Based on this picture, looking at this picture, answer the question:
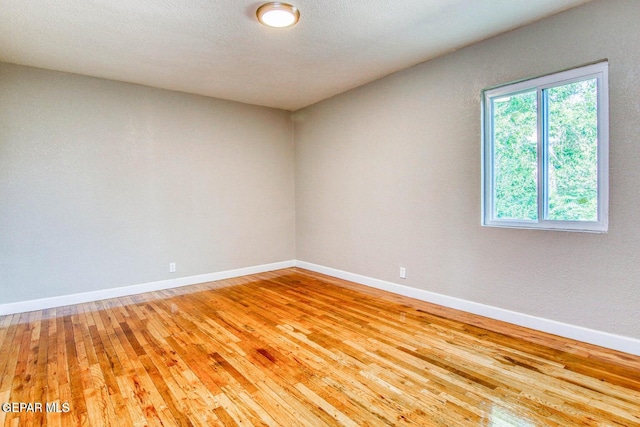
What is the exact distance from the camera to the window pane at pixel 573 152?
2.63 metres

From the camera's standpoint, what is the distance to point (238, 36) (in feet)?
9.86

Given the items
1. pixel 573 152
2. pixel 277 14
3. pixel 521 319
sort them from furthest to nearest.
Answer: pixel 521 319 → pixel 573 152 → pixel 277 14

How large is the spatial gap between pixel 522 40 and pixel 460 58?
1.85ft

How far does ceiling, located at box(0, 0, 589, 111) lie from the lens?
2.56m

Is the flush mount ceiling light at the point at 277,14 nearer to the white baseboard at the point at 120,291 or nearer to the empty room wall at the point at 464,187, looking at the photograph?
the empty room wall at the point at 464,187

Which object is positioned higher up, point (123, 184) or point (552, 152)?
point (552, 152)

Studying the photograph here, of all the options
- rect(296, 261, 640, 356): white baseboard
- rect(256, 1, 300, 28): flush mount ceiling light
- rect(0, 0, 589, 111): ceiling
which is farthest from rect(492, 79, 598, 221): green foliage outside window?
rect(256, 1, 300, 28): flush mount ceiling light

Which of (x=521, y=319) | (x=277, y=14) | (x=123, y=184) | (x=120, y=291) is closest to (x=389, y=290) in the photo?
(x=521, y=319)

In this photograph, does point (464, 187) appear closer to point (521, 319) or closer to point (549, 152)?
point (549, 152)

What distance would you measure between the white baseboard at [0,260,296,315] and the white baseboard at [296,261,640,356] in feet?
6.20

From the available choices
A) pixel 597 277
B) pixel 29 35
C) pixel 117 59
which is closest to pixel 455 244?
pixel 597 277

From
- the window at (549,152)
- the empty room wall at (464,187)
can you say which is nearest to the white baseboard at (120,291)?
the empty room wall at (464,187)

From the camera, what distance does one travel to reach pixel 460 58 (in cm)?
335

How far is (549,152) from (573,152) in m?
0.18
